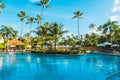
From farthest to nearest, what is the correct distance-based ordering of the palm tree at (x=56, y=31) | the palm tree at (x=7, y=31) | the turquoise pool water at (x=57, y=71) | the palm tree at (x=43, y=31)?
1. the palm tree at (x=7, y=31)
2. the palm tree at (x=43, y=31)
3. the palm tree at (x=56, y=31)
4. the turquoise pool water at (x=57, y=71)

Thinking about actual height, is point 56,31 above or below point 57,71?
above

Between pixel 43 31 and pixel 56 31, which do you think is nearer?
pixel 56 31

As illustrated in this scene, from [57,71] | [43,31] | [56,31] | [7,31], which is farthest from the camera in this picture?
[7,31]

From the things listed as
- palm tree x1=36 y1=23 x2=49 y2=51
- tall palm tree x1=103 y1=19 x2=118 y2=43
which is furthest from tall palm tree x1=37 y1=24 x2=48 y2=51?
tall palm tree x1=103 y1=19 x2=118 y2=43

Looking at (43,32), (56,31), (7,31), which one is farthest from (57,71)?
(7,31)

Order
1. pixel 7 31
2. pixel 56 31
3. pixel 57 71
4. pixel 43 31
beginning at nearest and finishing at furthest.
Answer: pixel 57 71 → pixel 56 31 → pixel 43 31 → pixel 7 31

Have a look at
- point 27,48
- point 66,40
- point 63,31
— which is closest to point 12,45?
point 27,48

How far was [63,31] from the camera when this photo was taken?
49.7 meters

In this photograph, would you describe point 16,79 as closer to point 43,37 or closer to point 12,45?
point 43,37

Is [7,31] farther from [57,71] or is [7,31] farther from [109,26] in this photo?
[57,71]

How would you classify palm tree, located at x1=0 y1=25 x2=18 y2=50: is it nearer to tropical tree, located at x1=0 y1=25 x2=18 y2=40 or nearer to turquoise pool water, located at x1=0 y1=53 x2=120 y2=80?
tropical tree, located at x1=0 y1=25 x2=18 y2=40

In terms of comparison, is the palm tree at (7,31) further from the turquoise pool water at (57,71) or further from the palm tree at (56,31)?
the turquoise pool water at (57,71)

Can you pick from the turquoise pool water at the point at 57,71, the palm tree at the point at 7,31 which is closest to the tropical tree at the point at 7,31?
the palm tree at the point at 7,31

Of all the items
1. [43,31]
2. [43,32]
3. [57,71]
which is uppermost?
[43,31]
